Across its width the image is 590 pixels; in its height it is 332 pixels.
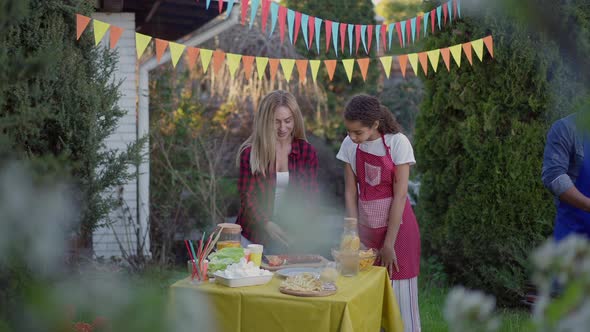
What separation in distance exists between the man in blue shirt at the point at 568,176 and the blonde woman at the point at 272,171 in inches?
52.2

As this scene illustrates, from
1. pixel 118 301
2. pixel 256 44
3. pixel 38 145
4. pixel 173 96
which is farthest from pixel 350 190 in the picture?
pixel 256 44

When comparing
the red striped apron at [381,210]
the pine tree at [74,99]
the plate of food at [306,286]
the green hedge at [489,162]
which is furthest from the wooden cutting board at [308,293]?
the green hedge at [489,162]

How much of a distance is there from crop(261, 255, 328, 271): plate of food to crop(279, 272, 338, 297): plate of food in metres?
0.38

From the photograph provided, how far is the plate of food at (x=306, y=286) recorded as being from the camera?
2715 mm

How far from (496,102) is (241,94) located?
15.3ft

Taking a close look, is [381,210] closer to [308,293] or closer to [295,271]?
[295,271]

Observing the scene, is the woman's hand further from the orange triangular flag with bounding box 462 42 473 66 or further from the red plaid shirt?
the orange triangular flag with bounding box 462 42 473 66

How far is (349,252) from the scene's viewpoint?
10.2ft

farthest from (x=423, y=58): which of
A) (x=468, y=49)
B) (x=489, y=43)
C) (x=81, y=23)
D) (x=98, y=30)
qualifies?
(x=81, y=23)

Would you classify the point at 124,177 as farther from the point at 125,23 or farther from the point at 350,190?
the point at 125,23

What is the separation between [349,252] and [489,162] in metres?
2.71

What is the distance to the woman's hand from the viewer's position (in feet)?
11.7

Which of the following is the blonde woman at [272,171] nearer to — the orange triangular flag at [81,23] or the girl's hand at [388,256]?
the girl's hand at [388,256]

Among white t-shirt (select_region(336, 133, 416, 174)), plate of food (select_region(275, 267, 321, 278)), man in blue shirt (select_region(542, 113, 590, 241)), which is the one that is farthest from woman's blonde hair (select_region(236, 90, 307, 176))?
man in blue shirt (select_region(542, 113, 590, 241))
